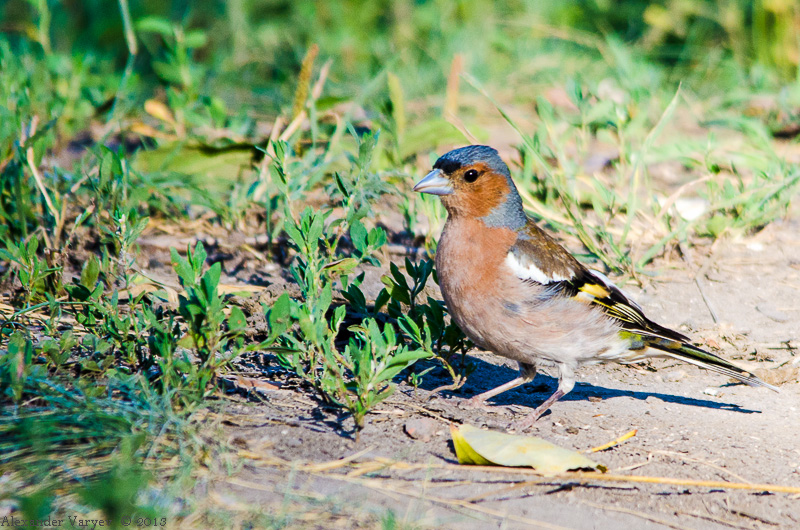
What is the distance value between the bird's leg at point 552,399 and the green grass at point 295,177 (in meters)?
0.47

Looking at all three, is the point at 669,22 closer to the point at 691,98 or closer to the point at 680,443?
the point at 691,98

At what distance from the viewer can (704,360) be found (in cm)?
364

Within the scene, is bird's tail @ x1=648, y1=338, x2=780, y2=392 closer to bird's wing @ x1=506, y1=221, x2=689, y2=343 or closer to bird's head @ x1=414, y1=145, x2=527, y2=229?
bird's wing @ x1=506, y1=221, x2=689, y2=343

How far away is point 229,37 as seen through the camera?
8242 mm

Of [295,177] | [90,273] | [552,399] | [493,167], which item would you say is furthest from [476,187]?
[90,273]

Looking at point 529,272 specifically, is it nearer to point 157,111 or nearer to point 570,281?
point 570,281

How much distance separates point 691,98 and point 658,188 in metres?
1.99

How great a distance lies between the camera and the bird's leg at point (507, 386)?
3.50m

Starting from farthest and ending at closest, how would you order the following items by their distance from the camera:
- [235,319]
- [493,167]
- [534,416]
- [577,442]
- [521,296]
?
[493,167] < [521,296] < [534,416] < [577,442] < [235,319]

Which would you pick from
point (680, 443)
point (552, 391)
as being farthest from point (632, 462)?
point (552, 391)

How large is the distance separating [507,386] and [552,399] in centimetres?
24

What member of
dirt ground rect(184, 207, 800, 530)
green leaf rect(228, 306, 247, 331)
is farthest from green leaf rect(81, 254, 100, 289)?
green leaf rect(228, 306, 247, 331)

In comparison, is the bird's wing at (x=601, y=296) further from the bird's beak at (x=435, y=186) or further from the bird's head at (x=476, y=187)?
the bird's beak at (x=435, y=186)

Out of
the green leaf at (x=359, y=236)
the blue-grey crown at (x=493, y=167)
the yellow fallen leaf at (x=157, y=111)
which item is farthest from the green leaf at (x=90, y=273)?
the yellow fallen leaf at (x=157, y=111)
